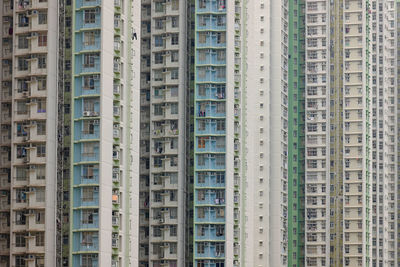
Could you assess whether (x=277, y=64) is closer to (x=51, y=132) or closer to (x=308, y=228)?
(x=308, y=228)

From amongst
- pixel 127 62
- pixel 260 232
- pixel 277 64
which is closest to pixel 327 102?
pixel 277 64

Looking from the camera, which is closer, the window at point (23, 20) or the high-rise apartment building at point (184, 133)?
the high-rise apartment building at point (184, 133)

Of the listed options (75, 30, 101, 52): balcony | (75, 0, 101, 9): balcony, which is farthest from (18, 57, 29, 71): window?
(75, 0, 101, 9): balcony


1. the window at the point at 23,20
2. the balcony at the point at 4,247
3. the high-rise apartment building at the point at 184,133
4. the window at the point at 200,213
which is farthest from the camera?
the window at the point at 200,213

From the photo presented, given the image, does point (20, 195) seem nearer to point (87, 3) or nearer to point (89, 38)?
point (89, 38)

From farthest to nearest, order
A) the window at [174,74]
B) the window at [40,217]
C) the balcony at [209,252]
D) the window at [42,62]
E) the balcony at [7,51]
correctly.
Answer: the window at [174,74]
the balcony at [209,252]
the balcony at [7,51]
the window at [42,62]
the window at [40,217]

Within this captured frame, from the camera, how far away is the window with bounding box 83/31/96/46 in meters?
106

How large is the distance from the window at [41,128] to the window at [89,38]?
8.64 metres

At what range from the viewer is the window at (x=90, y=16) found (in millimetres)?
106562

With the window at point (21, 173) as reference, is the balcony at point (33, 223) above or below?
below

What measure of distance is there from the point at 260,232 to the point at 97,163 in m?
61.8

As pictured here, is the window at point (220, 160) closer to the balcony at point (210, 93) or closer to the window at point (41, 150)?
the balcony at point (210, 93)

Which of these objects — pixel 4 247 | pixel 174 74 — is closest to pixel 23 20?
pixel 4 247

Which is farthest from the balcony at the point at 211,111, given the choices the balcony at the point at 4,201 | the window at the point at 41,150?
the balcony at the point at 4,201
